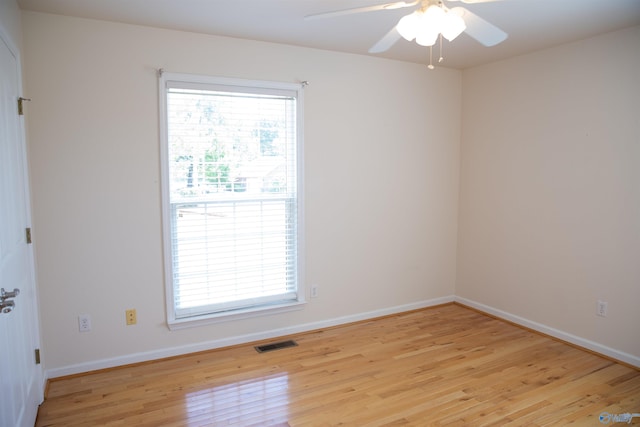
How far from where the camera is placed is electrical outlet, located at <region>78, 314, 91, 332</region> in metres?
3.01

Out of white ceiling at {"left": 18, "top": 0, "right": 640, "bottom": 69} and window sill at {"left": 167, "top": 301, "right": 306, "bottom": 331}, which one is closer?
white ceiling at {"left": 18, "top": 0, "right": 640, "bottom": 69}

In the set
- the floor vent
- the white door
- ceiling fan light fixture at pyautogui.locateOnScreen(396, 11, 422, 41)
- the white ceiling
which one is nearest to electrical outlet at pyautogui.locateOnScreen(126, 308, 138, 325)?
the white door

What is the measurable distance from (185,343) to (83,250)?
3.34 feet

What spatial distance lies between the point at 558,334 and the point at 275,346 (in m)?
2.37

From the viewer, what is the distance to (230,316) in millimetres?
3469

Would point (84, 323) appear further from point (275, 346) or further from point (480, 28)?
point (480, 28)

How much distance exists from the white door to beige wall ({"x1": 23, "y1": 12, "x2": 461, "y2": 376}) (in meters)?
0.29

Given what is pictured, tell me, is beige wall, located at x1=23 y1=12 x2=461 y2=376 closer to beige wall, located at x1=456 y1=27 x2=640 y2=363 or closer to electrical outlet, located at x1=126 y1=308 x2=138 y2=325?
electrical outlet, located at x1=126 y1=308 x2=138 y2=325

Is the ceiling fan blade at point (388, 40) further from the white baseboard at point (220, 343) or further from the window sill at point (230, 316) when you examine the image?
the white baseboard at point (220, 343)

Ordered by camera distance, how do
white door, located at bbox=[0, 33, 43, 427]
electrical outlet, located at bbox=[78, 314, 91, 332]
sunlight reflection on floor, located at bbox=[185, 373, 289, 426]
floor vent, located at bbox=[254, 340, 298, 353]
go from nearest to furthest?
white door, located at bbox=[0, 33, 43, 427] < sunlight reflection on floor, located at bbox=[185, 373, 289, 426] < electrical outlet, located at bbox=[78, 314, 91, 332] < floor vent, located at bbox=[254, 340, 298, 353]

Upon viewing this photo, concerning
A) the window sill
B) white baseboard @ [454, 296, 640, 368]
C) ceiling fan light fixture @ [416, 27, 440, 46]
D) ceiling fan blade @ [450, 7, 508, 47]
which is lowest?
white baseboard @ [454, 296, 640, 368]

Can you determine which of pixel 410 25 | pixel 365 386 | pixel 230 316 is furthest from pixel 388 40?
pixel 230 316

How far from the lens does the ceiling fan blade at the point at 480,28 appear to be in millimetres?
1836

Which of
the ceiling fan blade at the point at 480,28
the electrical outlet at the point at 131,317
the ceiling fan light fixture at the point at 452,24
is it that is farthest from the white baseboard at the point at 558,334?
the electrical outlet at the point at 131,317
